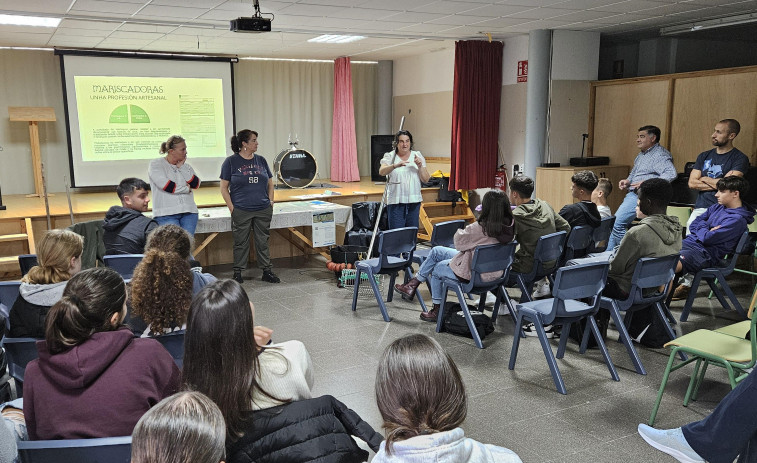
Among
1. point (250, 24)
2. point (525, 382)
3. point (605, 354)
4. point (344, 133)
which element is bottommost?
point (525, 382)

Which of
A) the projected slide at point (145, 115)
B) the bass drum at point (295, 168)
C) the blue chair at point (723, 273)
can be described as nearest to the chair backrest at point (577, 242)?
the blue chair at point (723, 273)

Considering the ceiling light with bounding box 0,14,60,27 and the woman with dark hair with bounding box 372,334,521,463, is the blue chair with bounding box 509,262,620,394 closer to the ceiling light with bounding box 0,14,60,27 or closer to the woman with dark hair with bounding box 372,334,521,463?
the woman with dark hair with bounding box 372,334,521,463

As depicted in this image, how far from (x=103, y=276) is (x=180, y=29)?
5647mm

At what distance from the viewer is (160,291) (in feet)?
7.59

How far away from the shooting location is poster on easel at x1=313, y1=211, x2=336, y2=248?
645 centimetres

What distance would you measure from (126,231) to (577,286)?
3.04 meters

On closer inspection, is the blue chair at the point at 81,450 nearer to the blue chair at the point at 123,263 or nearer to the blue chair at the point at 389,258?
the blue chair at the point at 123,263

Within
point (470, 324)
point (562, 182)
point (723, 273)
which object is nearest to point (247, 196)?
point (470, 324)

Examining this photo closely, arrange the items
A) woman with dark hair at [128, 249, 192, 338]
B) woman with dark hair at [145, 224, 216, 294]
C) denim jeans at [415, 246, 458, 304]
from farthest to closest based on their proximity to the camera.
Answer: denim jeans at [415, 246, 458, 304] → woman with dark hair at [145, 224, 216, 294] → woman with dark hair at [128, 249, 192, 338]

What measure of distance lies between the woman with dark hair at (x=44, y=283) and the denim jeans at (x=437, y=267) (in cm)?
249

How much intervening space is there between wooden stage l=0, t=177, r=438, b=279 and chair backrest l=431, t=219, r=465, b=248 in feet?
7.94

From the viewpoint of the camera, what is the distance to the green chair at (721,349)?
9.12 feet

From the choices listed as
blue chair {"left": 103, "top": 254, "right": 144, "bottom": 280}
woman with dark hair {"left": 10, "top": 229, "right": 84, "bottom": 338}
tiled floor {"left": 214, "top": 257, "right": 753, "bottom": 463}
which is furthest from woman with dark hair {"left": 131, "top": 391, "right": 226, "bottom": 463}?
blue chair {"left": 103, "top": 254, "right": 144, "bottom": 280}

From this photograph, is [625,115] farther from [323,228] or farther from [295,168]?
[295,168]
